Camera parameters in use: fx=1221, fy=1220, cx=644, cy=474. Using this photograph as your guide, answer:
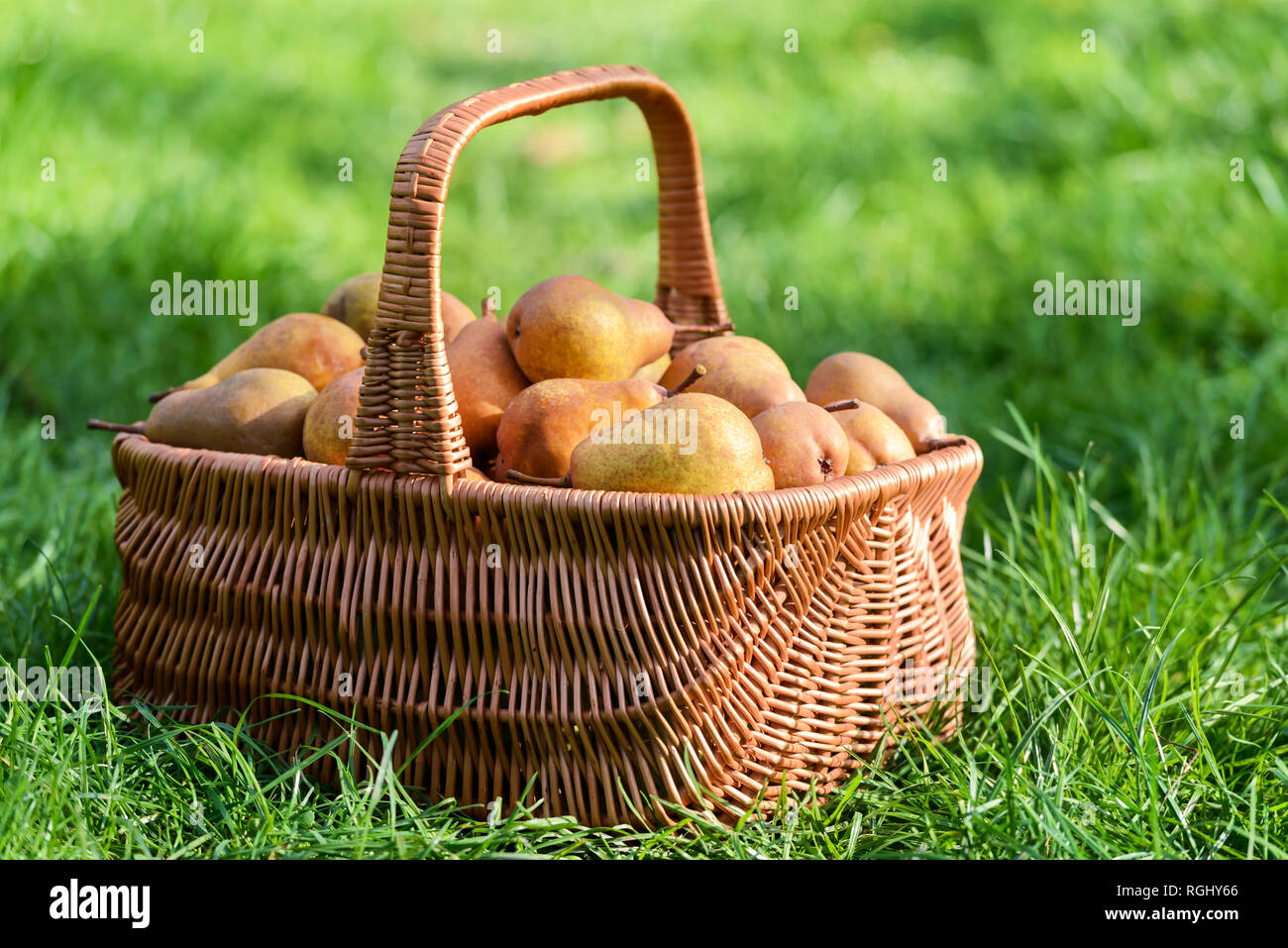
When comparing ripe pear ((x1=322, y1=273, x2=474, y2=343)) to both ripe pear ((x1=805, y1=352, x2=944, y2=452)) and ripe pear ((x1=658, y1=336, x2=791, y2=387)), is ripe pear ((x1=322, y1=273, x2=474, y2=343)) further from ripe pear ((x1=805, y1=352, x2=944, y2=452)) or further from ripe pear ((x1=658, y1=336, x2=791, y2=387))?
ripe pear ((x1=805, y1=352, x2=944, y2=452))

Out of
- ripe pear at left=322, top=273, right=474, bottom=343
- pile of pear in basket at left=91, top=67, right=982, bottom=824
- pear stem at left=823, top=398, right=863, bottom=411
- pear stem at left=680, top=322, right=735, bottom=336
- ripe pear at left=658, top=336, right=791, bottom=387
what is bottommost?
pile of pear in basket at left=91, top=67, right=982, bottom=824

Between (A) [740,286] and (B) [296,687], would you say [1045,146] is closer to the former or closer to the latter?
(A) [740,286]

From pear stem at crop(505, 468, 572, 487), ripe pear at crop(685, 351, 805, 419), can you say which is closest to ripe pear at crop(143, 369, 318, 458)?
pear stem at crop(505, 468, 572, 487)

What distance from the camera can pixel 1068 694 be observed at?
2.00 m

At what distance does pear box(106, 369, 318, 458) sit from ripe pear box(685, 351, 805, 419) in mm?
756

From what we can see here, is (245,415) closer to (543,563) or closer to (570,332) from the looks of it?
(570,332)

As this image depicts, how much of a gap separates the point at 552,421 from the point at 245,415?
0.61 metres

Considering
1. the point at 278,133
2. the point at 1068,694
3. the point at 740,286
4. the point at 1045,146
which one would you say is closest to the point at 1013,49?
the point at 1045,146

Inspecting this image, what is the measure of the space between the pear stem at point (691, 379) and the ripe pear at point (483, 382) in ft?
0.94

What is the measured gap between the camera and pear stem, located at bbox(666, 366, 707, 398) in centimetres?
225

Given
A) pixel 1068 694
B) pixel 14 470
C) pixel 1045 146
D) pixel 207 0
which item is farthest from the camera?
pixel 207 0

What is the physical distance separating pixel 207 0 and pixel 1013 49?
4376 mm

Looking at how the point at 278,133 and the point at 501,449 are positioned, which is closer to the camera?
the point at 501,449

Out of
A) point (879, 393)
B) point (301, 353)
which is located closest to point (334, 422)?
point (301, 353)
